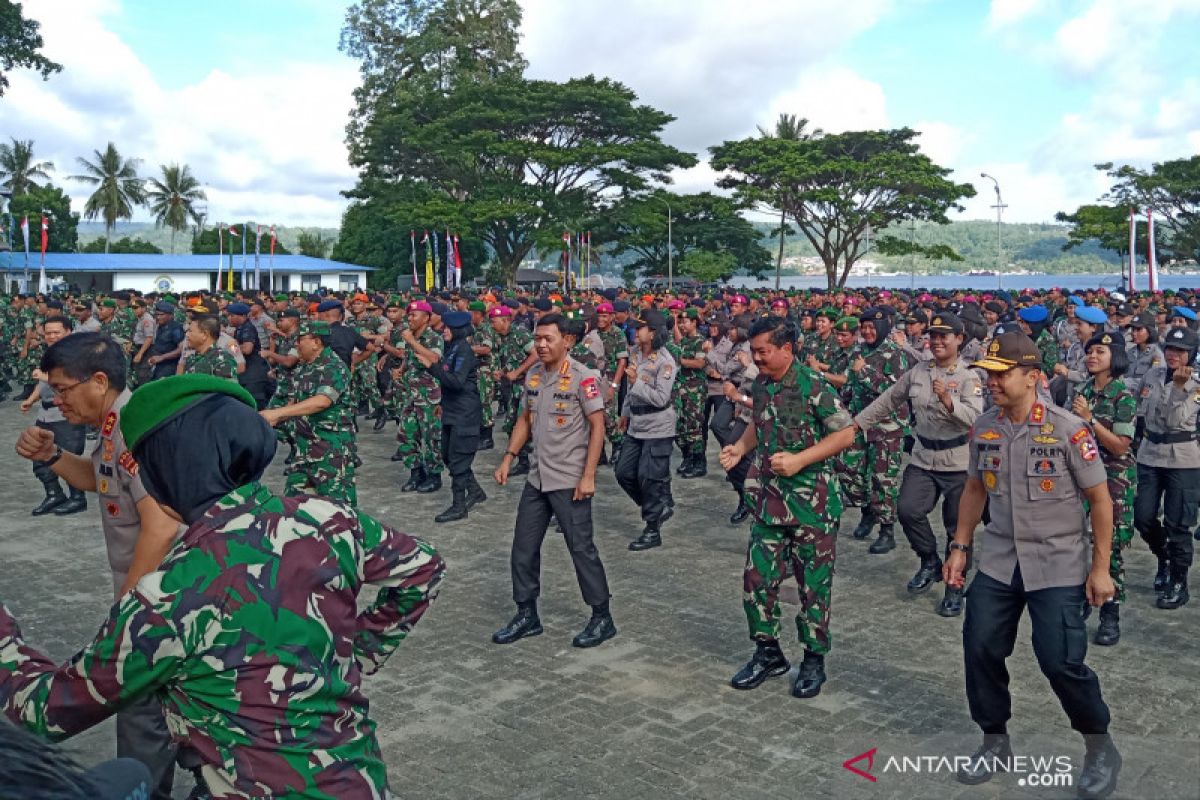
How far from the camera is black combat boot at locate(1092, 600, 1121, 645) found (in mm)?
6434

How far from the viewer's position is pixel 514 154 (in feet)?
155

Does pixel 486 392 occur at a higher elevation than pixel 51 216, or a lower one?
lower

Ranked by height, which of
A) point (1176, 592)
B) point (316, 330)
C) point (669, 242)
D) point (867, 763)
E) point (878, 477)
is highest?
point (669, 242)

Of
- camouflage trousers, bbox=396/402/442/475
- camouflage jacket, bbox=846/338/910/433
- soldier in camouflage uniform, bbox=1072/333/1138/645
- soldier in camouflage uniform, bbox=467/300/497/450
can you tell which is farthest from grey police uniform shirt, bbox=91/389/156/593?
soldier in camouflage uniform, bbox=467/300/497/450

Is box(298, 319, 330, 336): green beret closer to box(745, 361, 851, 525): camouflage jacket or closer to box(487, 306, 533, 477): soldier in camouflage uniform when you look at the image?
box(745, 361, 851, 525): camouflage jacket

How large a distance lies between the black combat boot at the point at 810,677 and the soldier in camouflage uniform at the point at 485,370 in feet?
23.1

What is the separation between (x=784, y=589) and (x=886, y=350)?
441 centimetres

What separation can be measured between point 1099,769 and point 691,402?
776 centimetres

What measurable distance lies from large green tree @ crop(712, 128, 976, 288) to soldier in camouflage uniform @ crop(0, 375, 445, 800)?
158 feet

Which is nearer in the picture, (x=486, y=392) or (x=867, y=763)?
(x=867, y=763)

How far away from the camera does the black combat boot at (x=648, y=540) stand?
8.98 m

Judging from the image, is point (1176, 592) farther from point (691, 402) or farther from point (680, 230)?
point (680, 230)

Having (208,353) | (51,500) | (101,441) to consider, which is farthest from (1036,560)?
(51,500)

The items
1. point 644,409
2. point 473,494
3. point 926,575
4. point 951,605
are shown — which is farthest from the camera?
point 473,494
